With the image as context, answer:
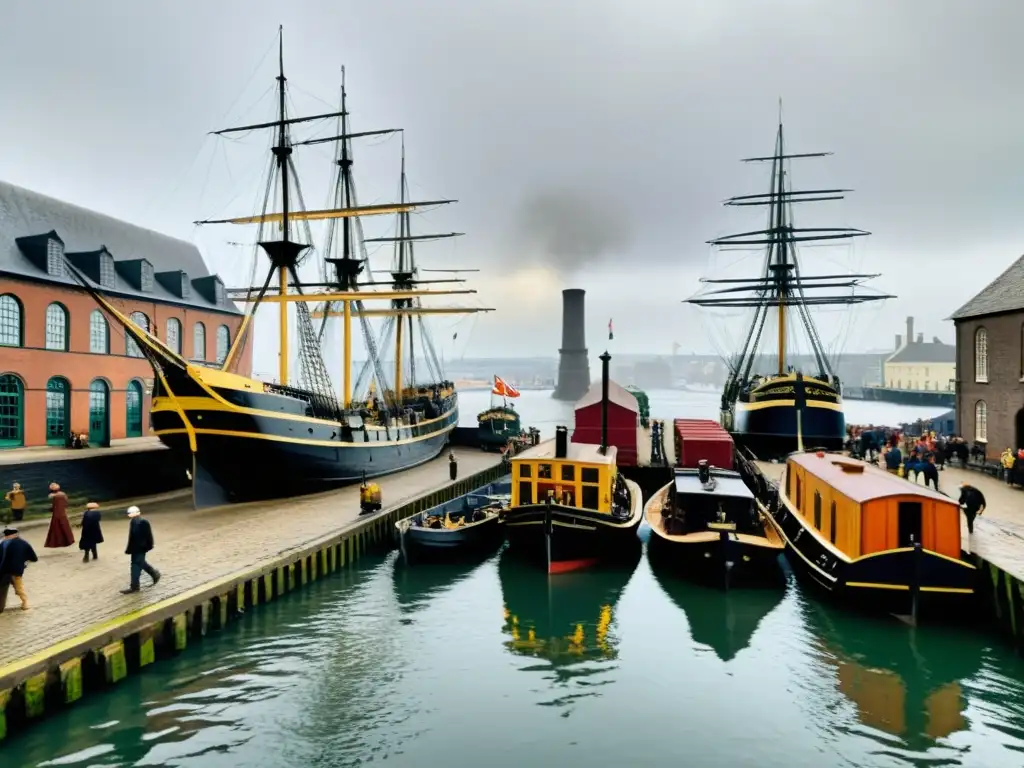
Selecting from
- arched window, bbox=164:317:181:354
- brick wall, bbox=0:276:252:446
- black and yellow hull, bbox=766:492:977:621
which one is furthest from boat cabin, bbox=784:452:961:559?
arched window, bbox=164:317:181:354

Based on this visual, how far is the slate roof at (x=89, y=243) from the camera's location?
2414 cm

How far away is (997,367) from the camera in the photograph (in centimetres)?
2527

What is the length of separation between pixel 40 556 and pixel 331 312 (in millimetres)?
27784

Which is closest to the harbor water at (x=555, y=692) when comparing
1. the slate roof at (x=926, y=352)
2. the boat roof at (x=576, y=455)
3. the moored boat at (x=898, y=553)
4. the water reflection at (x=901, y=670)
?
the water reflection at (x=901, y=670)

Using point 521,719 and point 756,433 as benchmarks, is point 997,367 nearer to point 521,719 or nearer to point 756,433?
point 756,433

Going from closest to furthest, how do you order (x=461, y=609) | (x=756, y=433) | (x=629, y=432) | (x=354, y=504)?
(x=461, y=609)
(x=354, y=504)
(x=629, y=432)
(x=756, y=433)

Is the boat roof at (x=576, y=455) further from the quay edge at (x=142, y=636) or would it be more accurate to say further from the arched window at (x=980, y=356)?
the arched window at (x=980, y=356)

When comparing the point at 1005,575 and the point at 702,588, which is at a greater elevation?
the point at 1005,575

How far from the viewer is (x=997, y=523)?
55.5 ft

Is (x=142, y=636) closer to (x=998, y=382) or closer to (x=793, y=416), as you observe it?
(x=998, y=382)

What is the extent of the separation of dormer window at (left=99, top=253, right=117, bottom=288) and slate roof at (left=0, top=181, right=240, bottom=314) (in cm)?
21

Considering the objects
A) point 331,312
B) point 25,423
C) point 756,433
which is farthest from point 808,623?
point 331,312

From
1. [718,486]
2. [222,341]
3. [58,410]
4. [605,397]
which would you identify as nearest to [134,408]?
[58,410]

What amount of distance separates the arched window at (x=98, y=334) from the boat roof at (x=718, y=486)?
973 inches
